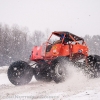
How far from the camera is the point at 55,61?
9391 millimetres

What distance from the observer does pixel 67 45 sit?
10289mm

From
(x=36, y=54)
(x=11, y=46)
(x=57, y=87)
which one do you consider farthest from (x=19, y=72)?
(x=11, y=46)

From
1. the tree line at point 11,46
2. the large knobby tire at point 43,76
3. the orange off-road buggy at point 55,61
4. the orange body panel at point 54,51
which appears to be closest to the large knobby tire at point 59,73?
the orange off-road buggy at point 55,61

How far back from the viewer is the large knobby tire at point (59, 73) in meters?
9.01

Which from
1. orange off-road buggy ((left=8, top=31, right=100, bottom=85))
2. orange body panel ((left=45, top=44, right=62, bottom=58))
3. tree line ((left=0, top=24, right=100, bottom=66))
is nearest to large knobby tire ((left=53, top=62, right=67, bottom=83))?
orange off-road buggy ((left=8, top=31, right=100, bottom=85))

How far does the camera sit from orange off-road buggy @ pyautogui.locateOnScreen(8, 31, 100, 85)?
9438mm

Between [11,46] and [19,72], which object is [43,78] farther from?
[11,46]

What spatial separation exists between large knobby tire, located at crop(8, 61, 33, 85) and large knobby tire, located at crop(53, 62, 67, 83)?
1.39 meters

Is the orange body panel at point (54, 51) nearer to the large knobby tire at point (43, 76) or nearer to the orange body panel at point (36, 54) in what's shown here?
the orange body panel at point (36, 54)

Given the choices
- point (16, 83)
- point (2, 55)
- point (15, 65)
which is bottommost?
point (2, 55)

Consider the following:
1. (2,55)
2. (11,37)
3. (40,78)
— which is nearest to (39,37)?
(11,37)

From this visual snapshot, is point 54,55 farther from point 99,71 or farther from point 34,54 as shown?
point 99,71

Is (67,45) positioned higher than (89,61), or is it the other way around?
(67,45)

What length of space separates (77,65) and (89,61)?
3.50ft
